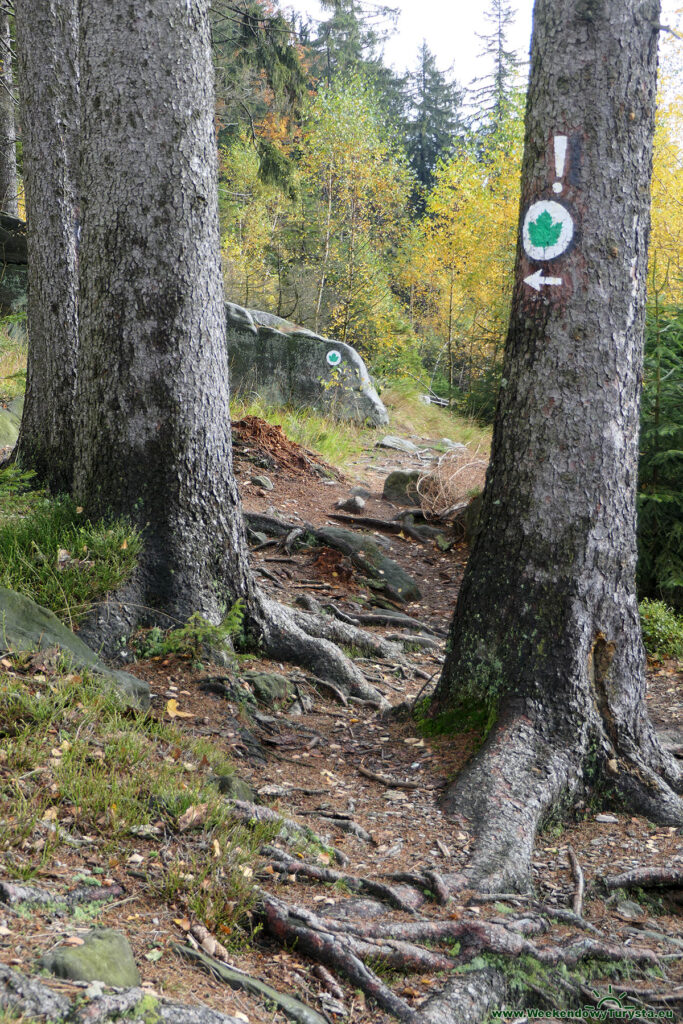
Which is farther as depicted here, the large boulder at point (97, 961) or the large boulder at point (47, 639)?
the large boulder at point (47, 639)

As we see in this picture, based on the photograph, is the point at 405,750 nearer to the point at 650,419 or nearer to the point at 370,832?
the point at 370,832

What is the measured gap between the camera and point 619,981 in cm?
269

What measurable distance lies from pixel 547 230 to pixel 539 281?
23cm

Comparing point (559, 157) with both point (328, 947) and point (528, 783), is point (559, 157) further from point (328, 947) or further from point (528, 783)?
point (328, 947)

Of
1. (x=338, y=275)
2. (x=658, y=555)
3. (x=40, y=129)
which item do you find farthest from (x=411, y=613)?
(x=338, y=275)

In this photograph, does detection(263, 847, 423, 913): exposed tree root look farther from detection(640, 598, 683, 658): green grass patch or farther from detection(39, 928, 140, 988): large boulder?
detection(640, 598, 683, 658): green grass patch

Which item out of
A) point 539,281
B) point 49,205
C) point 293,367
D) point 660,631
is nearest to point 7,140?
point 293,367

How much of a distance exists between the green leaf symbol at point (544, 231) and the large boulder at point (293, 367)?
32.2 ft

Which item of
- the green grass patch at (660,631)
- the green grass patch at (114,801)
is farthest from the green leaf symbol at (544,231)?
the green grass patch at (660,631)

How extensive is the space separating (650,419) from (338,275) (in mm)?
15549

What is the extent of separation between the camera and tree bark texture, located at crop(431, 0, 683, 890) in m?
3.51

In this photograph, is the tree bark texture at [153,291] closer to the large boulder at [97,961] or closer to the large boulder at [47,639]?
the large boulder at [47,639]

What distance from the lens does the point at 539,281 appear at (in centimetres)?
359

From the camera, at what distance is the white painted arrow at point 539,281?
11.7 ft
